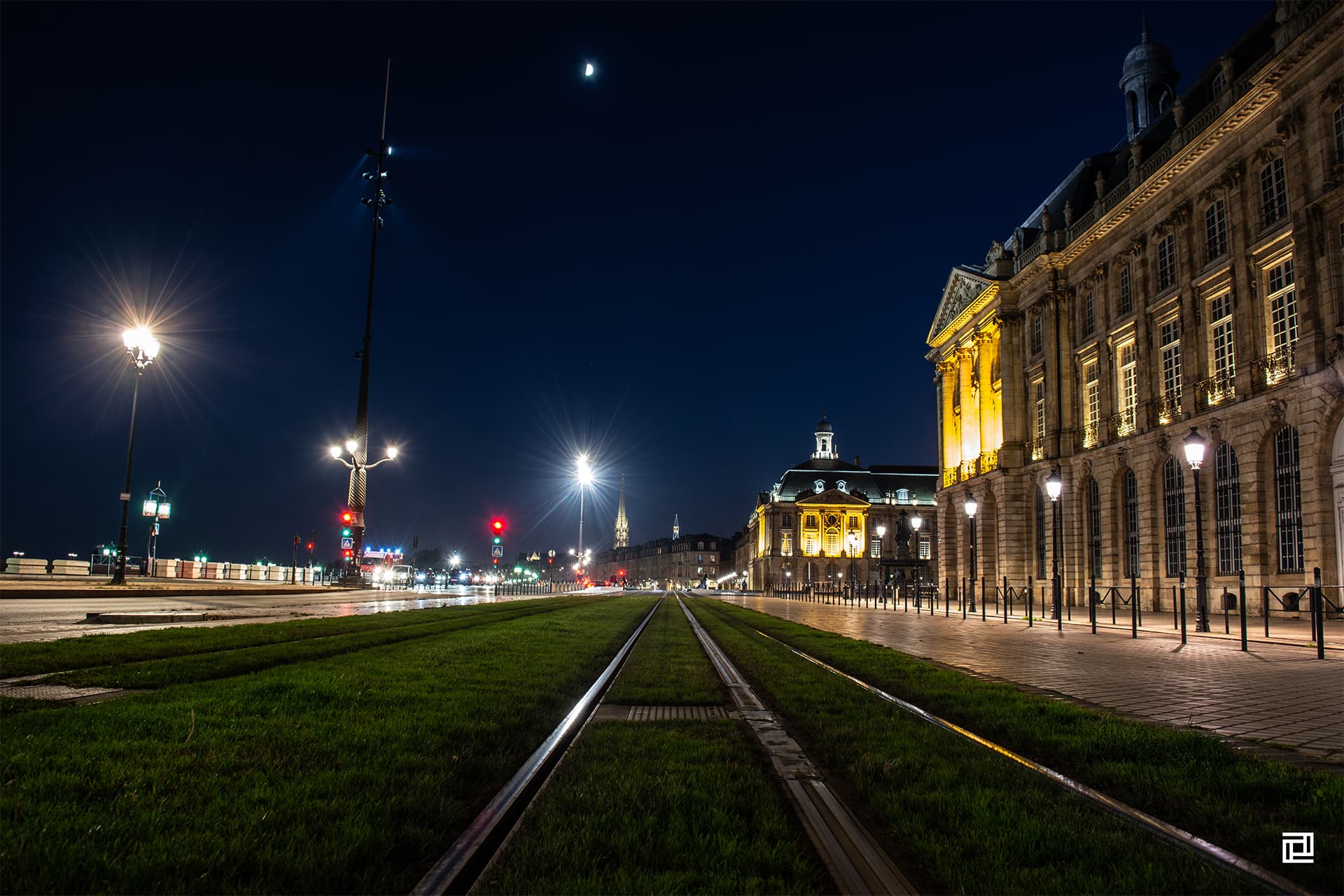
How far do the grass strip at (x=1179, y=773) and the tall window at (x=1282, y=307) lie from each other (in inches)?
1176

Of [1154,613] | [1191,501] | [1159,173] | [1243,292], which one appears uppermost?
[1159,173]

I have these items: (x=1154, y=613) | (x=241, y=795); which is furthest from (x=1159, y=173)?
(x=241, y=795)

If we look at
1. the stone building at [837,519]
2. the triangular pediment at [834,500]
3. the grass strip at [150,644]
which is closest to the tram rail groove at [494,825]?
the grass strip at [150,644]

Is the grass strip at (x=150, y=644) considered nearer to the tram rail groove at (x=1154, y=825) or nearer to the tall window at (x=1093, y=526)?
the tram rail groove at (x=1154, y=825)

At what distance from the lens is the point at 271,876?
10.1 feet

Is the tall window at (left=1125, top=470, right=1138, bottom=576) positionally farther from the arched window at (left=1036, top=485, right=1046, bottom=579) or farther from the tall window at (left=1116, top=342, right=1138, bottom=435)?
the arched window at (left=1036, top=485, right=1046, bottom=579)

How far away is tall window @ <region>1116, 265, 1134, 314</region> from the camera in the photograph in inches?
1710

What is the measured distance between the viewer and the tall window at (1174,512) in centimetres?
3706

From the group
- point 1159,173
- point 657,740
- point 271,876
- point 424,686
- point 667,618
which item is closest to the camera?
point 271,876

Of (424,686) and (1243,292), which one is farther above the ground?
(1243,292)

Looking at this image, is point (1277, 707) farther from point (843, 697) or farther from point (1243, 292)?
point (1243, 292)

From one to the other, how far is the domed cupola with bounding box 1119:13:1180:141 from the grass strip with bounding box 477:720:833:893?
6306 centimetres

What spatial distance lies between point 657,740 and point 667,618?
23.3 meters

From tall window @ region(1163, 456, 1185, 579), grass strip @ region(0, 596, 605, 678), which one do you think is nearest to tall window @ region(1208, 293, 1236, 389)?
tall window @ region(1163, 456, 1185, 579)
